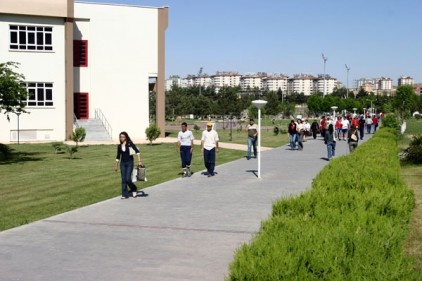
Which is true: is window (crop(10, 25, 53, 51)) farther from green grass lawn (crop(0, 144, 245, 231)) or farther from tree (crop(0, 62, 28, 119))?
tree (crop(0, 62, 28, 119))

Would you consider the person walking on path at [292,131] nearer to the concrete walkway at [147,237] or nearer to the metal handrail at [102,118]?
the concrete walkway at [147,237]

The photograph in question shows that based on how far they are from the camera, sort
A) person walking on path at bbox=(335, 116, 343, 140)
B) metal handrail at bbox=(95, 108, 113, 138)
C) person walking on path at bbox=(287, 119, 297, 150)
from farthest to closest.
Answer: metal handrail at bbox=(95, 108, 113, 138) < person walking on path at bbox=(335, 116, 343, 140) < person walking on path at bbox=(287, 119, 297, 150)

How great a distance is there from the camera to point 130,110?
131ft

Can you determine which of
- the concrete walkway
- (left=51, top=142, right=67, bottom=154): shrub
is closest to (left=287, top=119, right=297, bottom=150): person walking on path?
(left=51, top=142, right=67, bottom=154): shrub

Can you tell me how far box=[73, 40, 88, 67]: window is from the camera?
125 ft

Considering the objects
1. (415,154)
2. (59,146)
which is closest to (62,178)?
(59,146)

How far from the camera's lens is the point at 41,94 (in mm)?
35625

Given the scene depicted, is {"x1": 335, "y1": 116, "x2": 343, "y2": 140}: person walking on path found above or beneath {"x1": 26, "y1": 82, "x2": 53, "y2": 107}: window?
beneath

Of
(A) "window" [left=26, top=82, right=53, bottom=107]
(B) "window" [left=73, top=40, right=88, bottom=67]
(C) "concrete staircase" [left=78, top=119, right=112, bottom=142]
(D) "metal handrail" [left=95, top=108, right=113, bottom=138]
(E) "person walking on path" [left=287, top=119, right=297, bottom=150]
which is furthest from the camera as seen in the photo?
(D) "metal handrail" [left=95, top=108, right=113, bottom=138]

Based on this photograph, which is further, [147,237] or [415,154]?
[415,154]

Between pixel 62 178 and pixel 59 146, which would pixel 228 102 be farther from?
pixel 62 178

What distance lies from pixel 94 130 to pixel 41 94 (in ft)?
13.3

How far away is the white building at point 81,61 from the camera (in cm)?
3512

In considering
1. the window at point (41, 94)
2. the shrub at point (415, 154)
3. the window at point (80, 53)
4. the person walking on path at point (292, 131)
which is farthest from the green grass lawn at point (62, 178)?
the window at point (80, 53)
